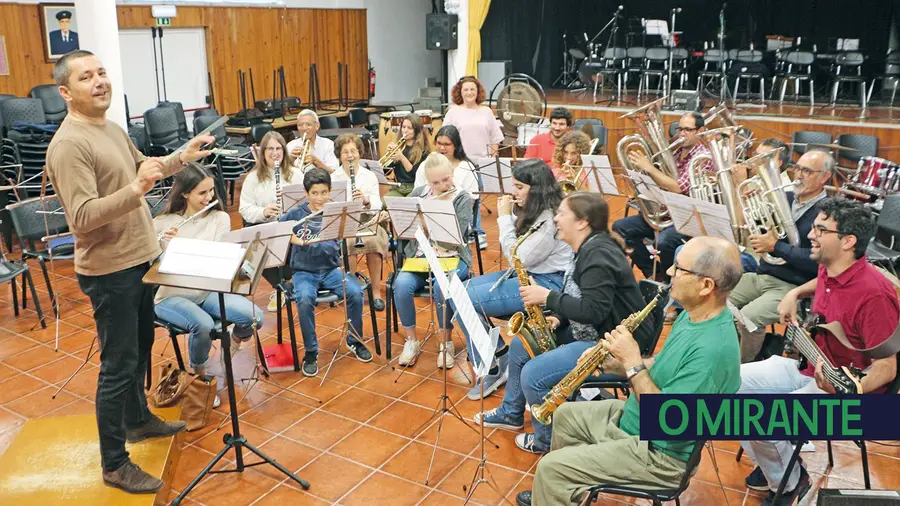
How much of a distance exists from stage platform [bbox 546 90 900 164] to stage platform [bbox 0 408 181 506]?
613 cm

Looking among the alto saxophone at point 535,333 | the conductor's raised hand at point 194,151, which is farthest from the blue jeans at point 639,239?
the conductor's raised hand at point 194,151

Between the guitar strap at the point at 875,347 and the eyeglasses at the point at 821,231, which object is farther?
the eyeglasses at the point at 821,231

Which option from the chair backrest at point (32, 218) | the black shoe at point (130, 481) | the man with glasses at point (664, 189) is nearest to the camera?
the black shoe at point (130, 481)

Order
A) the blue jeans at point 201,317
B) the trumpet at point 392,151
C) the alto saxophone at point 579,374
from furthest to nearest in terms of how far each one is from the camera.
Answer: the trumpet at point 392,151, the blue jeans at point 201,317, the alto saxophone at point 579,374

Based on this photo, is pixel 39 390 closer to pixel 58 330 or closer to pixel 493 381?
pixel 58 330

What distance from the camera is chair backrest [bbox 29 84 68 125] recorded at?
358 inches

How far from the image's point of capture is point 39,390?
15.9 feet

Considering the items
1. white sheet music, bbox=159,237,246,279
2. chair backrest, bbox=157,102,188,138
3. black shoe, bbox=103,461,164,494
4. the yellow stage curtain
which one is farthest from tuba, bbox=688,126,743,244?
the yellow stage curtain

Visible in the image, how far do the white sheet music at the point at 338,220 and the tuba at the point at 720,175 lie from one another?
2.19 meters

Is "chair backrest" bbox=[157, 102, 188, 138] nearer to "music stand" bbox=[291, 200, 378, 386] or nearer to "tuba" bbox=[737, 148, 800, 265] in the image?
"music stand" bbox=[291, 200, 378, 386]

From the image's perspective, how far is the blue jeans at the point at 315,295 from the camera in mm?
5039

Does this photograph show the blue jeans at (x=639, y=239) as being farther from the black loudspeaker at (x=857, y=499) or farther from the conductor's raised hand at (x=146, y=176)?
the conductor's raised hand at (x=146, y=176)

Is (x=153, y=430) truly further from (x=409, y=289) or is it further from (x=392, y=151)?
(x=392, y=151)

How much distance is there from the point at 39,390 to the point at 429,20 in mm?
8538
